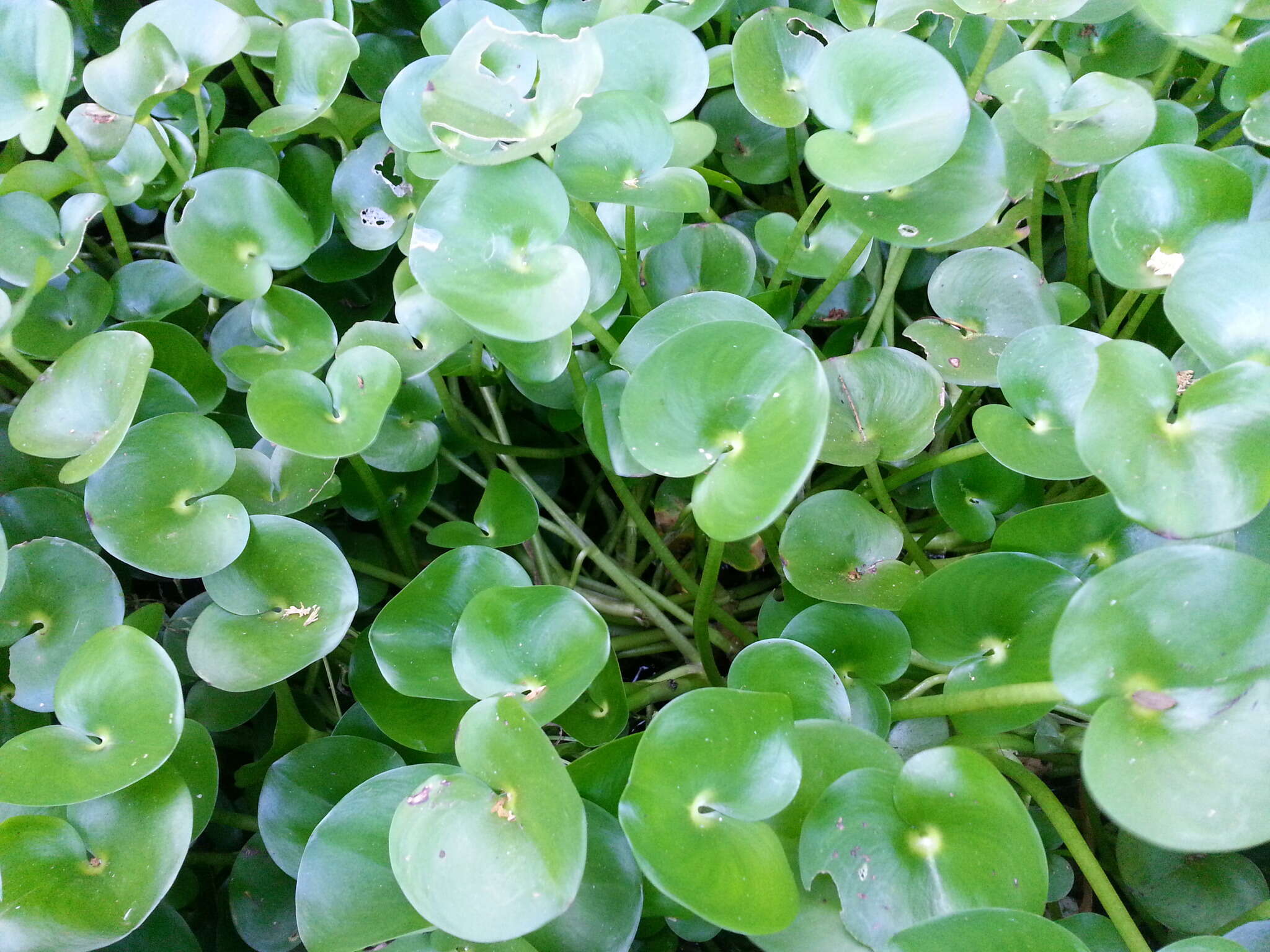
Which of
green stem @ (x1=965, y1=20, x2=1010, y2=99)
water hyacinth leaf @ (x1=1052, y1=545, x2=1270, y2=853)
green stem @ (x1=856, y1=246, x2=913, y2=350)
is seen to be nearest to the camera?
water hyacinth leaf @ (x1=1052, y1=545, x2=1270, y2=853)

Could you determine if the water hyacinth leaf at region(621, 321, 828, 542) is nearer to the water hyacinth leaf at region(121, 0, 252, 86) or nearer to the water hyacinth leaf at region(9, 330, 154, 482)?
the water hyacinth leaf at region(9, 330, 154, 482)

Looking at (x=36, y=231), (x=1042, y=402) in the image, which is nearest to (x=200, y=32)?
(x=36, y=231)

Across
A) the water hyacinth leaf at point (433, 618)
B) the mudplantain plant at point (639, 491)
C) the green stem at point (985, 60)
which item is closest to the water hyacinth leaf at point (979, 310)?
the mudplantain plant at point (639, 491)

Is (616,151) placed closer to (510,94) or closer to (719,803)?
(510,94)

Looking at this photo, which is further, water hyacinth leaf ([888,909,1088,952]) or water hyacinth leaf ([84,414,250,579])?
water hyacinth leaf ([84,414,250,579])

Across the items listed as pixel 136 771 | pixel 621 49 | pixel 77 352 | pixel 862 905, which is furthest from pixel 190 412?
pixel 862 905

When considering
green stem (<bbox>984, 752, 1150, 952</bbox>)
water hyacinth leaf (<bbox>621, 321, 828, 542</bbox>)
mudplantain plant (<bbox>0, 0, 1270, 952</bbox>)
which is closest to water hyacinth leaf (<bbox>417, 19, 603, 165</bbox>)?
mudplantain plant (<bbox>0, 0, 1270, 952</bbox>)

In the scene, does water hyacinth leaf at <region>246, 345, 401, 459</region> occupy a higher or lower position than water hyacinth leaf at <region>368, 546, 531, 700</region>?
higher

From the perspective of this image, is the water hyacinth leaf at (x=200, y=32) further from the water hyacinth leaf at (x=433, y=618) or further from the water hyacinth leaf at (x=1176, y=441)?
the water hyacinth leaf at (x=1176, y=441)
